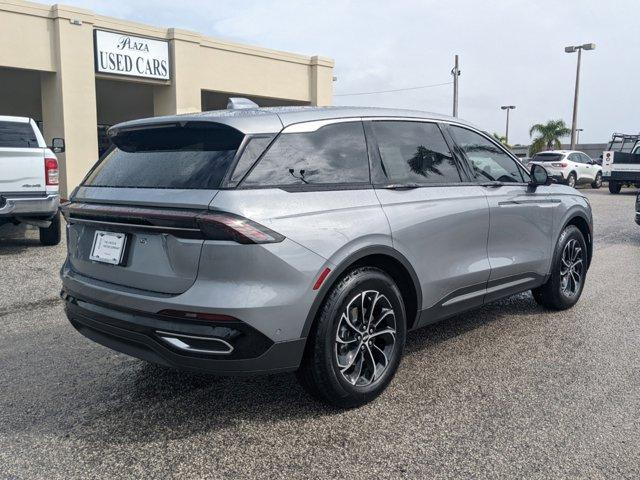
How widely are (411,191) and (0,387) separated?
113 inches

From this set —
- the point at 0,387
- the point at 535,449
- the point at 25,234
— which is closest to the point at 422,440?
the point at 535,449

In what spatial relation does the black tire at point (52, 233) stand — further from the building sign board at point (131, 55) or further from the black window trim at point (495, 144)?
the building sign board at point (131, 55)

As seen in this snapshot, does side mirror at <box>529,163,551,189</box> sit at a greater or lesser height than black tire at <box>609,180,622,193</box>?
greater

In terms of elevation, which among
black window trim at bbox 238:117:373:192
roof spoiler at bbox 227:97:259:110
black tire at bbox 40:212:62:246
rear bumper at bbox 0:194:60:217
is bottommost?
black tire at bbox 40:212:62:246

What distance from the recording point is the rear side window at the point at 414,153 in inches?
148

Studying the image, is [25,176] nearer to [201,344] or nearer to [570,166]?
[201,344]

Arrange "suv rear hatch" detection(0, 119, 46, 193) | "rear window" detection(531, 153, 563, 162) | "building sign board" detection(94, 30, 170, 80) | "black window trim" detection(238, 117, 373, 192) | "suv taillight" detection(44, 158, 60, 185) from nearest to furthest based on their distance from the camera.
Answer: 1. "black window trim" detection(238, 117, 373, 192)
2. "suv rear hatch" detection(0, 119, 46, 193)
3. "suv taillight" detection(44, 158, 60, 185)
4. "building sign board" detection(94, 30, 170, 80)
5. "rear window" detection(531, 153, 563, 162)

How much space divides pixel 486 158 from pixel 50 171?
6.21m

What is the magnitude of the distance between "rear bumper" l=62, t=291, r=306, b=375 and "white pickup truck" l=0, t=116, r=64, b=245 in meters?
5.73

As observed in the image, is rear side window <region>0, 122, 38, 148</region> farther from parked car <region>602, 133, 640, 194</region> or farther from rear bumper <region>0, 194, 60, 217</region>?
parked car <region>602, 133, 640, 194</region>

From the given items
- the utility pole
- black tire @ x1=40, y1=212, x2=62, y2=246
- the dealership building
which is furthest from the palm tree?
black tire @ x1=40, y1=212, x2=62, y2=246

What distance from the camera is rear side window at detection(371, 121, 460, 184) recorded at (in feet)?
12.4

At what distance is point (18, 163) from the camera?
314 inches

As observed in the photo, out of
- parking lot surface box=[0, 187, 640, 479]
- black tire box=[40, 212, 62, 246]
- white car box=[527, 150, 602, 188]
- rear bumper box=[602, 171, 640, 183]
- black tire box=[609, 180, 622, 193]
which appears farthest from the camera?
white car box=[527, 150, 602, 188]
